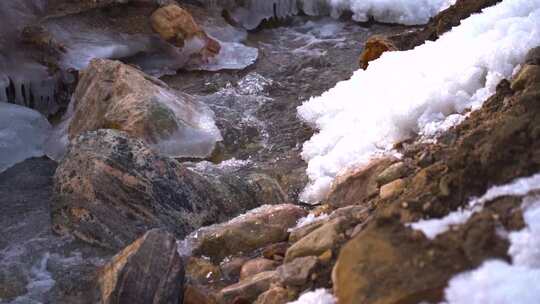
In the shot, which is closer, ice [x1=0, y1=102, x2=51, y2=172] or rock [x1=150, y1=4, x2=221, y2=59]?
ice [x1=0, y1=102, x2=51, y2=172]

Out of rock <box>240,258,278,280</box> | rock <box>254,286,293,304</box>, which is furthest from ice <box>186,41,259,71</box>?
rock <box>254,286,293,304</box>

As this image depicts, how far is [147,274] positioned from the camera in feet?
11.0

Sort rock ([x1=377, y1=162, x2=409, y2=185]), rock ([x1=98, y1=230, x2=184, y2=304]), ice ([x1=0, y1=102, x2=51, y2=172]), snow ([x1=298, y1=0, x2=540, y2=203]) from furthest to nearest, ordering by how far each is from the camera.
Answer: ice ([x1=0, y1=102, x2=51, y2=172]) < snow ([x1=298, y1=0, x2=540, y2=203]) < rock ([x1=377, y1=162, x2=409, y2=185]) < rock ([x1=98, y1=230, x2=184, y2=304])

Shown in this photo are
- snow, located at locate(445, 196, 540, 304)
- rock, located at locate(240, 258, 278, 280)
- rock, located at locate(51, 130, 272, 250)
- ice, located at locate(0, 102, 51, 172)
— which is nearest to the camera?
snow, located at locate(445, 196, 540, 304)

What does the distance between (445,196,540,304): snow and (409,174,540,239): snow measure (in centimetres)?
19

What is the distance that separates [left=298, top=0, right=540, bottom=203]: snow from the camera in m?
4.08

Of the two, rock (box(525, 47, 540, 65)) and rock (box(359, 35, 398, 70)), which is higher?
rock (box(525, 47, 540, 65))

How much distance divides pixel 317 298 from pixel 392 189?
3.05ft

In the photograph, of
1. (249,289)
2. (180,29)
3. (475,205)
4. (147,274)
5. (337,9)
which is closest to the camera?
(475,205)

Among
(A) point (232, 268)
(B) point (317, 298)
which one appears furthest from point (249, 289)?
(B) point (317, 298)

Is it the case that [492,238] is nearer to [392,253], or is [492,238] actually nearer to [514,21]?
[392,253]

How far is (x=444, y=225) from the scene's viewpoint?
245cm

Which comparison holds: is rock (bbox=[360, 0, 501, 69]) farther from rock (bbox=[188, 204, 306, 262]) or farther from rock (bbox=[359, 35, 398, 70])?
rock (bbox=[188, 204, 306, 262])

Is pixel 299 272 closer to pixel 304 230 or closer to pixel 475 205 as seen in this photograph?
pixel 304 230
